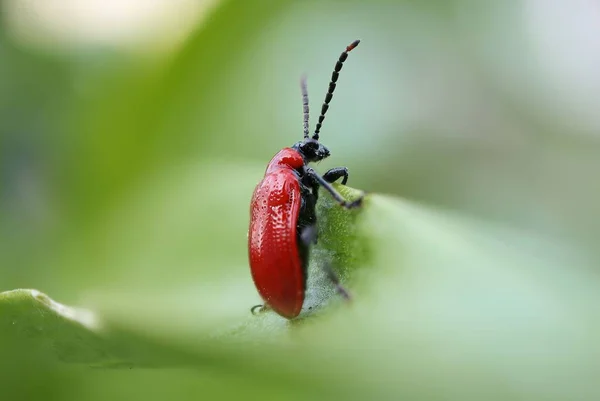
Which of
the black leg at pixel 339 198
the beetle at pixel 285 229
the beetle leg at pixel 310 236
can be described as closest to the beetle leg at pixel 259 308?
the beetle at pixel 285 229

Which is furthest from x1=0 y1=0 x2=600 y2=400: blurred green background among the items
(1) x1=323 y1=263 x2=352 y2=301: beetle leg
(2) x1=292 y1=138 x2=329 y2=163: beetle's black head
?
(2) x1=292 y1=138 x2=329 y2=163: beetle's black head

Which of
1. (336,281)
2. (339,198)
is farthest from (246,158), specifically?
(336,281)

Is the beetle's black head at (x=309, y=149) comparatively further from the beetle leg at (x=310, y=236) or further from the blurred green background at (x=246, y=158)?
the beetle leg at (x=310, y=236)

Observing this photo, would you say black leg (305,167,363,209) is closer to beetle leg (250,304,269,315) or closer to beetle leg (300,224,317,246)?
beetle leg (300,224,317,246)

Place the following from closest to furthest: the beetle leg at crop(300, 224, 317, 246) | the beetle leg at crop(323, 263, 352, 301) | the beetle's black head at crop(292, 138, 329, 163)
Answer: the beetle leg at crop(323, 263, 352, 301) < the beetle leg at crop(300, 224, 317, 246) < the beetle's black head at crop(292, 138, 329, 163)

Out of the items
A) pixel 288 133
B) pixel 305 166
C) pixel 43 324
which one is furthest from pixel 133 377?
pixel 288 133
